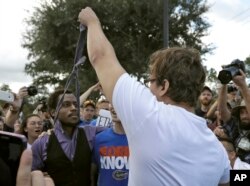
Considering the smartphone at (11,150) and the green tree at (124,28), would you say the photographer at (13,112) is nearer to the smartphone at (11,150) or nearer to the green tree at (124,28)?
the smartphone at (11,150)

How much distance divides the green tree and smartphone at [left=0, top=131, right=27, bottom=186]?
20855 millimetres

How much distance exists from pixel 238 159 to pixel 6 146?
11.1ft

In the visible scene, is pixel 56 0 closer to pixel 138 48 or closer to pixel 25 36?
pixel 25 36

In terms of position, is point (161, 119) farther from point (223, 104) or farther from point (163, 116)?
point (223, 104)

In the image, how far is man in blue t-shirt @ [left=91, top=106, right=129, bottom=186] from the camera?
3.77 m

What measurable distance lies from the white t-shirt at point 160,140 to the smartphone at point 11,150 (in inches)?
15.9

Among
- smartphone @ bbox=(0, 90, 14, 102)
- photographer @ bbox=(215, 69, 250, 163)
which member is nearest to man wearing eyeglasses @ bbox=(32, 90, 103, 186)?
smartphone @ bbox=(0, 90, 14, 102)

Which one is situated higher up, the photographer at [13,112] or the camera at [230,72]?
the camera at [230,72]

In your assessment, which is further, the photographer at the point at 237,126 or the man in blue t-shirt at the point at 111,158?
the photographer at the point at 237,126

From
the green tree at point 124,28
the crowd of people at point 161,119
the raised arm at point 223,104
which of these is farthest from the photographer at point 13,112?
the green tree at point 124,28

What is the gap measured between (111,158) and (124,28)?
20.7 m

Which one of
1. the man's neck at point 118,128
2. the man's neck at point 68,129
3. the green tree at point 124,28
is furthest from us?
the green tree at point 124,28

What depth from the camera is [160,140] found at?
1859mm

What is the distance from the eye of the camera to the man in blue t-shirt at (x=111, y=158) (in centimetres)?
377
